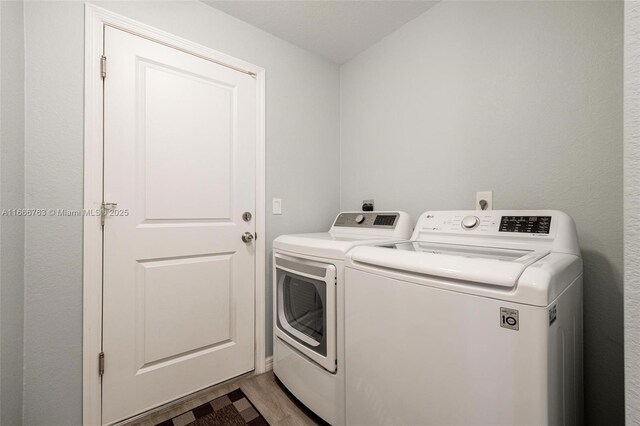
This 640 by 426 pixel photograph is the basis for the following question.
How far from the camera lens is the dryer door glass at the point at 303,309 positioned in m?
1.28

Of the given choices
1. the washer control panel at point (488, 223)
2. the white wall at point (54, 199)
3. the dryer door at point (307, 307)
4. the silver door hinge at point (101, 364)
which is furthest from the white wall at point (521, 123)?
the silver door hinge at point (101, 364)

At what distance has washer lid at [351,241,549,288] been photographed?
72 centimetres

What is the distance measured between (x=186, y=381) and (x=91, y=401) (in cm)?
42

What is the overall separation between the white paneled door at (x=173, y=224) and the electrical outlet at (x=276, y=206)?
0.15m

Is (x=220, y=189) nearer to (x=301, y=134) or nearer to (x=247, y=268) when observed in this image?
(x=247, y=268)

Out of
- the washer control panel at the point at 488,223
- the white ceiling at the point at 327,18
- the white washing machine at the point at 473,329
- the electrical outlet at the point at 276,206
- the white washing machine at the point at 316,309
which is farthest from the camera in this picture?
the electrical outlet at the point at 276,206

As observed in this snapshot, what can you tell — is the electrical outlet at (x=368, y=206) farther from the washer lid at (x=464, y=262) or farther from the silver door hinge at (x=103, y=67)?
the silver door hinge at (x=103, y=67)

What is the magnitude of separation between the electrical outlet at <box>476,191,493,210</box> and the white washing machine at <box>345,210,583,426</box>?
18 cm

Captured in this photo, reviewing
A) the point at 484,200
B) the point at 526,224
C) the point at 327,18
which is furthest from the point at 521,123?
the point at 327,18

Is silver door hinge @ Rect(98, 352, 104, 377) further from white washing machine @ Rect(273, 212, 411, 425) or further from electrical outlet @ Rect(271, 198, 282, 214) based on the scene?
electrical outlet @ Rect(271, 198, 282, 214)

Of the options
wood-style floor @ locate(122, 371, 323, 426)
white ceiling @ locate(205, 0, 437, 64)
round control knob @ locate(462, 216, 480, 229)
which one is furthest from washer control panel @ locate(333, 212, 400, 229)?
white ceiling @ locate(205, 0, 437, 64)

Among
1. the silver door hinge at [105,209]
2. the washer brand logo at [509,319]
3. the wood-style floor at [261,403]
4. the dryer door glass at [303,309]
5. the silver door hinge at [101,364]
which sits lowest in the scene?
the wood-style floor at [261,403]

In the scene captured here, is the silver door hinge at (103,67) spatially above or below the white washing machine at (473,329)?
above

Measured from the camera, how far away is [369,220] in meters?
1.75
